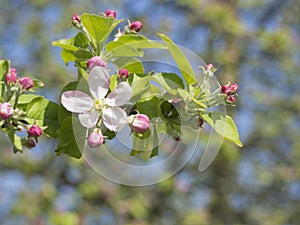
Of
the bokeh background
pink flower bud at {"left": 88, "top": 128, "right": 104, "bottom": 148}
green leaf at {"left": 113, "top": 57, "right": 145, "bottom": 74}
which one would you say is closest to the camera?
pink flower bud at {"left": 88, "top": 128, "right": 104, "bottom": 148}

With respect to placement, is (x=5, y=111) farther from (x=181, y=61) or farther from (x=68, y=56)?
(x=181, y=61)

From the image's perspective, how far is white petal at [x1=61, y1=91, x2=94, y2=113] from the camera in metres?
0.92

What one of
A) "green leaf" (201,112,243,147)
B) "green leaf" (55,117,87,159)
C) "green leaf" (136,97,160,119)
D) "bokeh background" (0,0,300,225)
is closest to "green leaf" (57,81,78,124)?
"green leaf" (55,117,87,159)

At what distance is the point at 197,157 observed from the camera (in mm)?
5074

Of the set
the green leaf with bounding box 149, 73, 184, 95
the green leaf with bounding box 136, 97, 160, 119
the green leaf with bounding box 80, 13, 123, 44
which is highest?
the green leaf with bounding box 80, 13, 123, 44

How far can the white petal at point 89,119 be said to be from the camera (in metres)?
0.90

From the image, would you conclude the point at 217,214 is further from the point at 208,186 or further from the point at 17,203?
the point at 17,203

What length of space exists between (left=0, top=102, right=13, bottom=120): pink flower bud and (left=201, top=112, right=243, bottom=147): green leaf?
344 mm

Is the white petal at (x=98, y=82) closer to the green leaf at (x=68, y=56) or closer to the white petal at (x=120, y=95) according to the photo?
the white petal at (x=120, y=95)

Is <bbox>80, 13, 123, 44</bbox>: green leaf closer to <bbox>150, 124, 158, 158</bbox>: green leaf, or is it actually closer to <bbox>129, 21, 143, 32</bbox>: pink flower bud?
<bbox>129, 21, 143, 32</bbox>: pink flower bud

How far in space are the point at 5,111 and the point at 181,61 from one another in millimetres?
328

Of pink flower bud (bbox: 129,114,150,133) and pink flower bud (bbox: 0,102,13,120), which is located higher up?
pink flower bud (bbox: 129,114,150,133)

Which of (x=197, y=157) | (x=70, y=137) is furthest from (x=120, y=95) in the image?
(x=197, y=157)

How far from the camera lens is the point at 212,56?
542cm
